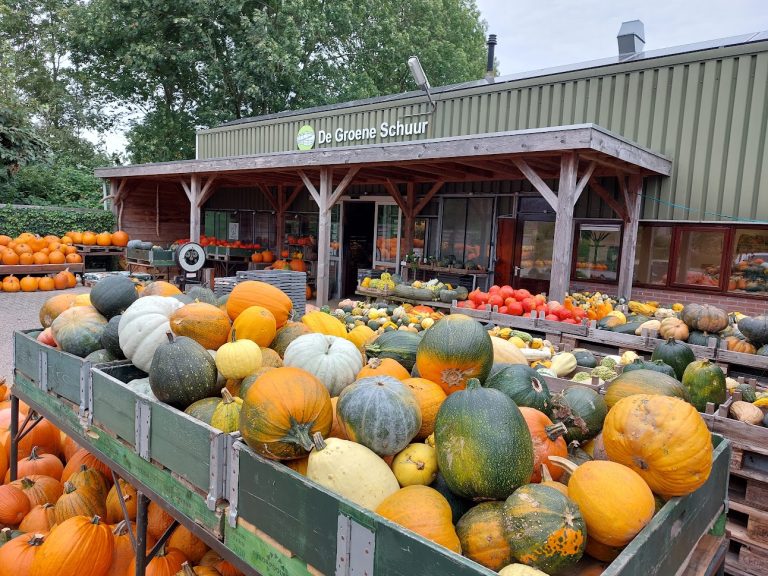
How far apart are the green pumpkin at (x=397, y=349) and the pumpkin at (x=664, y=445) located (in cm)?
103

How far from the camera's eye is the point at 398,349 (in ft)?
8.42

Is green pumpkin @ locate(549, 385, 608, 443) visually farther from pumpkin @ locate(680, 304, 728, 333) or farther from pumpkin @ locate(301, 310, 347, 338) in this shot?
pumpkin @ locate(680, 304, 728, 333)

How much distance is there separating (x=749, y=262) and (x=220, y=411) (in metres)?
8.19

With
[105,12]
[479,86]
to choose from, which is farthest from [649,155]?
[105,12]

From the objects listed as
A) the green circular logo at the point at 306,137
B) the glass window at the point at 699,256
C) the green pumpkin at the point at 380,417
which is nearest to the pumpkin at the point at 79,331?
the green pumpkin at the point at 380,417

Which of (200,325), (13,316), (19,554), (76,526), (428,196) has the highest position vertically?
(428,196)

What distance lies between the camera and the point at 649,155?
24.1 ft

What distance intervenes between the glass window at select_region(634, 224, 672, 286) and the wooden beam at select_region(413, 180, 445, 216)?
3.92 meters

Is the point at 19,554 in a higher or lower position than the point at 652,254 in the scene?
lower

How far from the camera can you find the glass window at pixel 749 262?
7.50 meters

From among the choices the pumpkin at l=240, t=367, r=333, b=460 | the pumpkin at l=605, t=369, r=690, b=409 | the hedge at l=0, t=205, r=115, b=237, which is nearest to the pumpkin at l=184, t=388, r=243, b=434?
the pumpkin at l=240, t=367, r=333, b=460

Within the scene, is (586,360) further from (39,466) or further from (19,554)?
(39,466)

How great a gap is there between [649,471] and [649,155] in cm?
682

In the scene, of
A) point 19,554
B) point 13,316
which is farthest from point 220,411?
point 13,316
